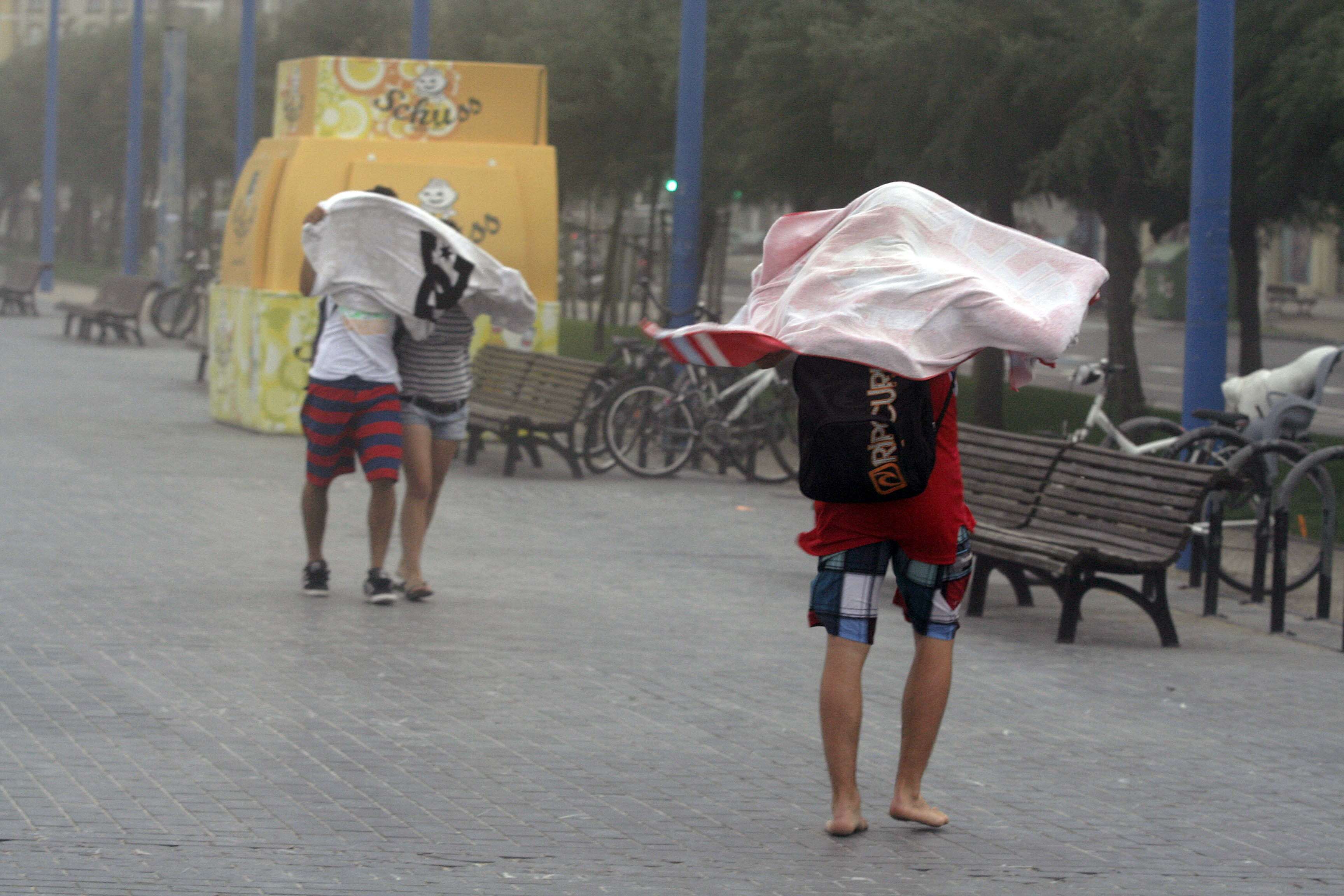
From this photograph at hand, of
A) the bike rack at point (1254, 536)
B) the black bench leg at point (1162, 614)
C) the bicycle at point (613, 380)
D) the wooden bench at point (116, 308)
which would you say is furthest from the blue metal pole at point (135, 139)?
the black bench leg at point (1162, 614)

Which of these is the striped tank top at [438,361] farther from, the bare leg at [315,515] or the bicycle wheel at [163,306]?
the bicycle wheel at [163,306]

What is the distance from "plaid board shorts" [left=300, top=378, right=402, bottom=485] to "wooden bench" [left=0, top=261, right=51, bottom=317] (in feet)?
87.6

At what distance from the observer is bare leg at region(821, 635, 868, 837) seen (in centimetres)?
503

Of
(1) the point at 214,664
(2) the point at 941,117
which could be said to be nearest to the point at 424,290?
(1) the point at 214,664

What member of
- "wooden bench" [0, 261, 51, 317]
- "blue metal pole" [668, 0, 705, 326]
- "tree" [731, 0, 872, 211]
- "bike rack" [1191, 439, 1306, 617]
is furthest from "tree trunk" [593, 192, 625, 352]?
"bike rack" [1191, 439, 1306, 617]

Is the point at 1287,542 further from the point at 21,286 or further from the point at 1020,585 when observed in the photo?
the point at 21,286

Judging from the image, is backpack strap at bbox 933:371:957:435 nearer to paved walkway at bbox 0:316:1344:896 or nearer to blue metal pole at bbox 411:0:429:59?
paved walkway at bbox 0:316:1344:896

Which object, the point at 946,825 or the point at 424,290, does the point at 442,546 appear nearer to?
the point at 424,290

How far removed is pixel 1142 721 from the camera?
6676mm

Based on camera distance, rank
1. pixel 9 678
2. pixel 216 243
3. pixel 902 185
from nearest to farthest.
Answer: pixel 902 185, pixel 9 678, pixel 216 243

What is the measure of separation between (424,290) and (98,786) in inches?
136

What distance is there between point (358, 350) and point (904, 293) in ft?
12.4

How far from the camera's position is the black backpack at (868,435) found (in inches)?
191

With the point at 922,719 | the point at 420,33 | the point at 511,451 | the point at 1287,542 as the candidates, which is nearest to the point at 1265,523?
the point at 1287,542
